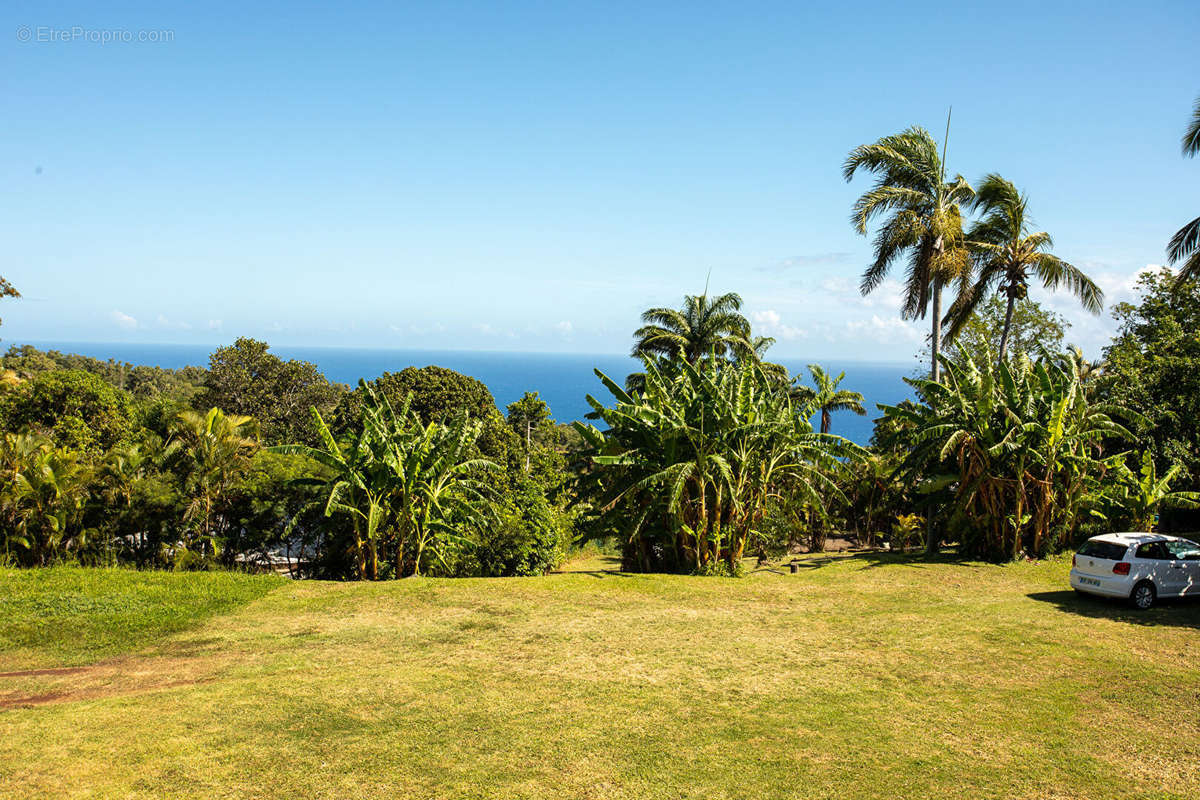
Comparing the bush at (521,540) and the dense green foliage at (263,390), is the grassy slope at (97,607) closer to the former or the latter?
the bush at (521,540)

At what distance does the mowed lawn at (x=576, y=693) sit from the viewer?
7008 mm

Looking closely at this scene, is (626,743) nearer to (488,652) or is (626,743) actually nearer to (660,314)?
(488,652)

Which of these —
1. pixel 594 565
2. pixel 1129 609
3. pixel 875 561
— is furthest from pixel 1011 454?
pixel 594 565

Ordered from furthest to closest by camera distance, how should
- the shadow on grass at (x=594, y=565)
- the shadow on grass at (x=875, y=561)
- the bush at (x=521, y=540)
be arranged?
the shadow on grass at (x=594, y=565), the shadow on grass at (x=875, y=561), the bush at (x=521, y=540)

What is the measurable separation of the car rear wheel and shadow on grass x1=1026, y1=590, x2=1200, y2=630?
0.37 feet

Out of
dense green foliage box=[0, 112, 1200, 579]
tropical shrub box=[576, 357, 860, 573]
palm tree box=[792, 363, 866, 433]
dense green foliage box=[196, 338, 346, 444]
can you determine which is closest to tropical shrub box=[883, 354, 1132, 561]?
dense green foliage box=[0, 112, 1200, 579]

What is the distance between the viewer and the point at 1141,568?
13336mm

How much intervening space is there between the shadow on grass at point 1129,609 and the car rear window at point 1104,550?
0.81m

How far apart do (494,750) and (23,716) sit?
17.4 feet

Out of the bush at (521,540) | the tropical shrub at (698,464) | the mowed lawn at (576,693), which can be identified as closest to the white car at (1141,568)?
the mowed lawn at (576,693)

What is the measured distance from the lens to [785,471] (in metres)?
19.0

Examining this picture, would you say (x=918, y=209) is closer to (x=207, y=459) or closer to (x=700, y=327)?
(x=700, y=327)

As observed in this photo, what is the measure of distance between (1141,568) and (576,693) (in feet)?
35.6

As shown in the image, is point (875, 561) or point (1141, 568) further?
point (875, 561)
